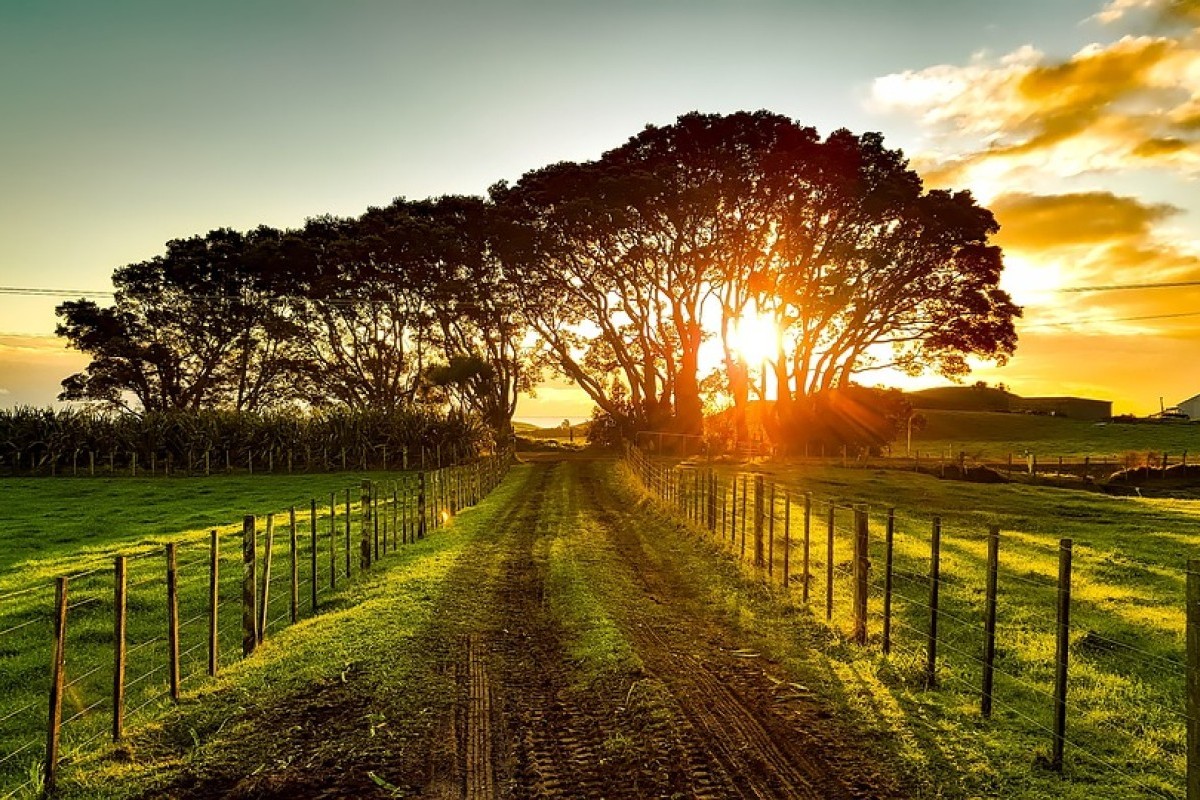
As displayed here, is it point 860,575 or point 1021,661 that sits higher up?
point 860,575

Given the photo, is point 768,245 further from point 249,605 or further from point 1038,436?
point 1038,436

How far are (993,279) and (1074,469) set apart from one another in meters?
13.1

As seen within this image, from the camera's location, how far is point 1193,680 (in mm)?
5914

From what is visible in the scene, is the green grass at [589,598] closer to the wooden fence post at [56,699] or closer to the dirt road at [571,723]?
the dirt road at [571,723]

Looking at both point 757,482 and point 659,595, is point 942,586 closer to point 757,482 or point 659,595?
point 757,482

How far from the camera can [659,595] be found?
13.7 metres

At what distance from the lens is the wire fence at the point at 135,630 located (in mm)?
7840

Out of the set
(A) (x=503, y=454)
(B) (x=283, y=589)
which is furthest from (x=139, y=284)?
(B) (x=283, y=589)

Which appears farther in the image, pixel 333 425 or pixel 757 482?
pixel 333 425

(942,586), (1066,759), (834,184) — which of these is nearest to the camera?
(1066,759)

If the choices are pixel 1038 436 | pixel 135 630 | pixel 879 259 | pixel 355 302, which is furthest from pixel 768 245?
pixel 1038 436

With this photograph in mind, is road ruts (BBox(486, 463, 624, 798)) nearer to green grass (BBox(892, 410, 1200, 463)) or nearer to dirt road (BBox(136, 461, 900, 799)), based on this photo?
dirt road (BBox(136, 461, 900, 799))

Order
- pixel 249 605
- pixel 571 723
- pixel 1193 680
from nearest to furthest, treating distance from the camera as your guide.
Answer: pixel 1193 680 < pixel 571 723 < pixel 249 605

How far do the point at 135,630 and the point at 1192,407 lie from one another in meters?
137
